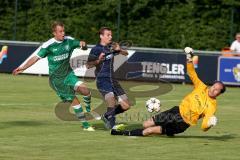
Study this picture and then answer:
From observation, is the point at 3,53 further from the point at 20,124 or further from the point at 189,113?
the point at 189,113

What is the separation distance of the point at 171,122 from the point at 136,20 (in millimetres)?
23867

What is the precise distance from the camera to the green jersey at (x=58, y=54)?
16.8 metres

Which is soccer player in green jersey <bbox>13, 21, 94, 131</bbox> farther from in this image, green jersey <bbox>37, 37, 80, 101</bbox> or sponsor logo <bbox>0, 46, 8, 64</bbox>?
sponsor logo <bbox>0, 46, 8, 64</bbox>

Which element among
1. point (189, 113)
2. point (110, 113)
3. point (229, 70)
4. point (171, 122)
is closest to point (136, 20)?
point (229, 70)

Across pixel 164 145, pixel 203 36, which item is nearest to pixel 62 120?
pixel 164 145

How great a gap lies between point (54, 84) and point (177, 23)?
69.3 ft

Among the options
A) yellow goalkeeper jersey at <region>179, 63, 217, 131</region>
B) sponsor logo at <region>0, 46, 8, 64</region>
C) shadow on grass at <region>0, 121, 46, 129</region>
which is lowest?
shadow on grass at <region>0, 121, 46, 129</region>

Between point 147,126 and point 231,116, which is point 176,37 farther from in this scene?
point 147,126

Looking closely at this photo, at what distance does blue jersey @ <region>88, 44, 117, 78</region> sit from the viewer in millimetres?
17000

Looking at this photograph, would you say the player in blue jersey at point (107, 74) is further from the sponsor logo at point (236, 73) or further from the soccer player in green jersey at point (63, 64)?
the sponsor logo at point (236, 73)

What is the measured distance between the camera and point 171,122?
1543 cm

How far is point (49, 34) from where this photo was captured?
39812 millimetres

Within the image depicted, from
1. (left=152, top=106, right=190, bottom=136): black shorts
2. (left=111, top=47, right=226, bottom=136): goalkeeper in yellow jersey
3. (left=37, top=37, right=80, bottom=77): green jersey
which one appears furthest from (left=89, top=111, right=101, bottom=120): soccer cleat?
(left=152, top=106, right=190, bottom=136): black shorts

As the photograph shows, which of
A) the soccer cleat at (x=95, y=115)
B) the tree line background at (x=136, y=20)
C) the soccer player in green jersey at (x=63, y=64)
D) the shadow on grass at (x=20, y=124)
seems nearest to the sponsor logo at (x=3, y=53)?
the tree line background at (x=136, y=20)
